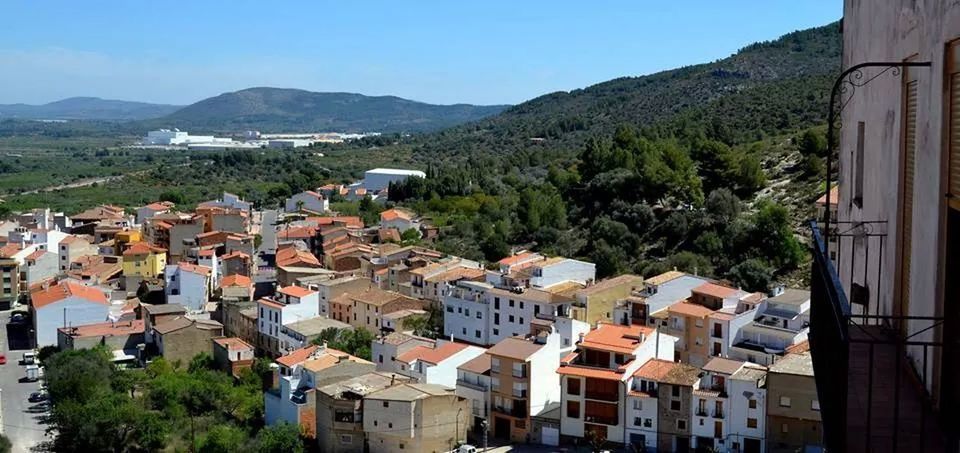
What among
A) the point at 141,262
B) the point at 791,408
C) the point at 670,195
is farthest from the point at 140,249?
the point at 791,408

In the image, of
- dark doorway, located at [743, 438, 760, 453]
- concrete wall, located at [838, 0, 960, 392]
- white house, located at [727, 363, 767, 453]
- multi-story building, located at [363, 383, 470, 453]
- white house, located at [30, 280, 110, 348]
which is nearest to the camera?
concrete wall, located at [838, 0, 960, 392]

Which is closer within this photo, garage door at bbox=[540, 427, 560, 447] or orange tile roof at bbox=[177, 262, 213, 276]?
garage door at bbox=[540, 427, 560, 447]

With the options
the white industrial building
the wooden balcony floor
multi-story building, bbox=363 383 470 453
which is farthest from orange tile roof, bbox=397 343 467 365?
the white industrial building

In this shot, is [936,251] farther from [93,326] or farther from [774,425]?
[93,326]

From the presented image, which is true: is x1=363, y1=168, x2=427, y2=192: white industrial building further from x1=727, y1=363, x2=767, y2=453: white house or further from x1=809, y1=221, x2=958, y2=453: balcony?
x1=809, y1=221, x2=958, y2=453: balcony

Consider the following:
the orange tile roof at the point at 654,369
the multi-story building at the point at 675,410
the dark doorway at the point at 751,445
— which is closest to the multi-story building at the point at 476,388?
the orange tile roof at the point at 654,369
